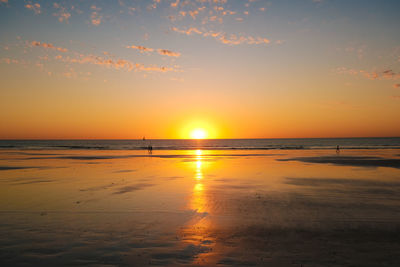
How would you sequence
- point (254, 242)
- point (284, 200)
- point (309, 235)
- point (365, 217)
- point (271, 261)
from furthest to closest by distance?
point (284, 200), point (365, 217), point (309, 235), point (254, 242), point (271, 261)

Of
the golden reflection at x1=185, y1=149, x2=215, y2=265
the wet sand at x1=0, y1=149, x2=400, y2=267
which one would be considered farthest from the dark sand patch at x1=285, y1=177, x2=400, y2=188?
the golden reflection at x1=185, y1=149, x2=215, y2=265

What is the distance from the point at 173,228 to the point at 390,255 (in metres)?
6.54

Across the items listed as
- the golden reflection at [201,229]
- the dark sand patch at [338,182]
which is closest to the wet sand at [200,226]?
the golden reflection at [201,229]

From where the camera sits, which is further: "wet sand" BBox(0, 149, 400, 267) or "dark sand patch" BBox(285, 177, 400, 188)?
"dark sand patch" BBox(285, 177, 400, 188)

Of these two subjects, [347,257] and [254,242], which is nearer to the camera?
[347,257]

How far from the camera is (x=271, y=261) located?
24.2 feet

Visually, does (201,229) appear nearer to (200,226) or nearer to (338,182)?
(200,226)

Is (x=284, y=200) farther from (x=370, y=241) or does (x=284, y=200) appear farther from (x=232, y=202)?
(x=370, y=241)

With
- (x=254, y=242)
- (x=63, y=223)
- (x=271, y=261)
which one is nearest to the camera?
(x=271, y=261)

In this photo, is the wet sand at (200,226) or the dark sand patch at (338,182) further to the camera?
the dark sand patch at (338,182)

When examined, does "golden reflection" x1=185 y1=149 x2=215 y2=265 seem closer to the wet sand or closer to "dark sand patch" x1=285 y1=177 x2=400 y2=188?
the wet sand

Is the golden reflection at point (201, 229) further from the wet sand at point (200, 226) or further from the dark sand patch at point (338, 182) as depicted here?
the dark sand patch at point (338, 182)

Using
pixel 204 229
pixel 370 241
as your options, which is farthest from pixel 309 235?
pixel 204 229

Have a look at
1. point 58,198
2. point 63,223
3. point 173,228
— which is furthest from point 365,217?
point 58,198
